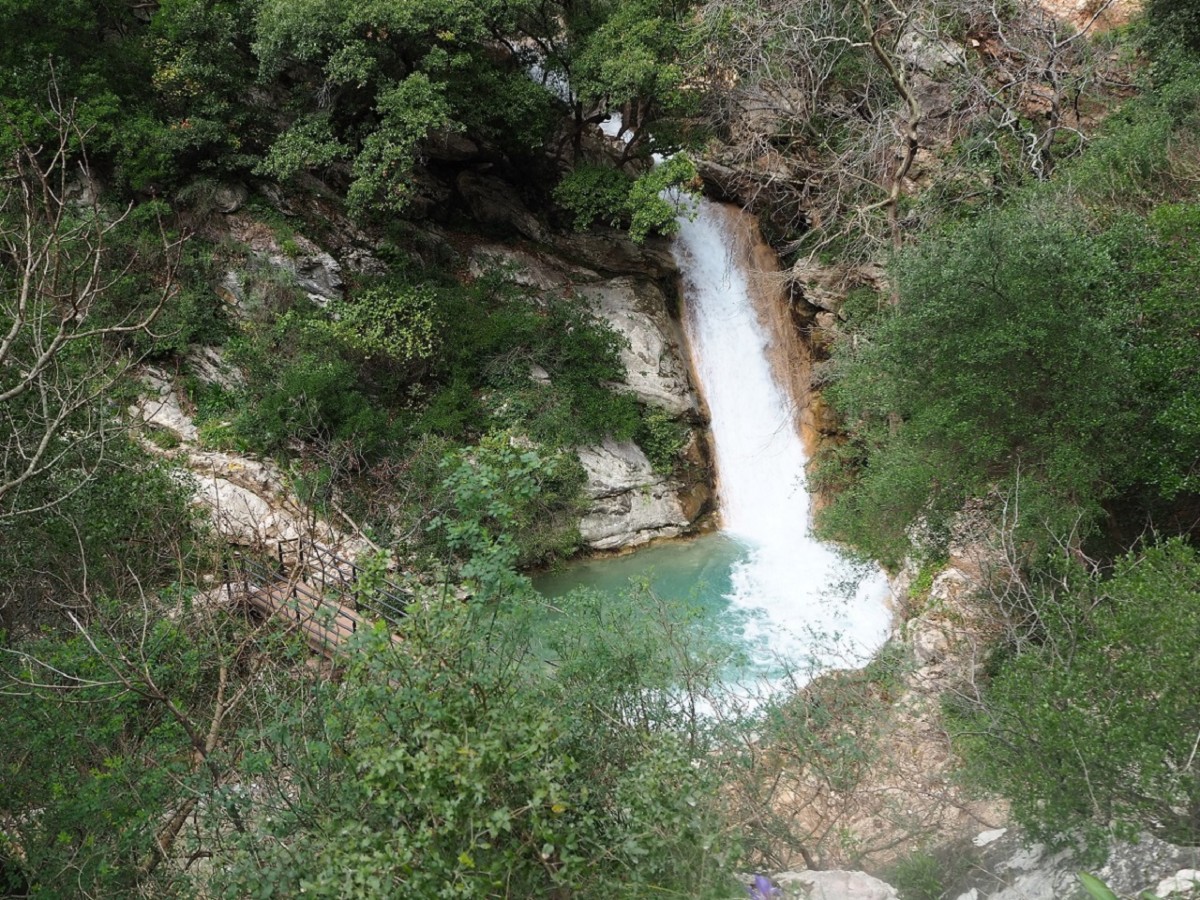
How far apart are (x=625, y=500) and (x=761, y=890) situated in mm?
9961

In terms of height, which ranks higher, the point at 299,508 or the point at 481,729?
the point at 299,508

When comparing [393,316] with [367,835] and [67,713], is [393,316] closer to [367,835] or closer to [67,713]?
[67,713]

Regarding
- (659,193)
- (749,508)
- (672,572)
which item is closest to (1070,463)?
(672,572)

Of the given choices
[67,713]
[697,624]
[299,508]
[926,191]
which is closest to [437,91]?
[299,508]

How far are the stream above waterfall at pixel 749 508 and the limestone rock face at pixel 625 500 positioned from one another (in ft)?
1.16

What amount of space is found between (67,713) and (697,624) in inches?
295

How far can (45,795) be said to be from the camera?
205 inches

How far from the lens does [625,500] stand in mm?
13711

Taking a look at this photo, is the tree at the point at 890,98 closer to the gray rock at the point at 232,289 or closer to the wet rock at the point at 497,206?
the wet rock at the point at 497,206

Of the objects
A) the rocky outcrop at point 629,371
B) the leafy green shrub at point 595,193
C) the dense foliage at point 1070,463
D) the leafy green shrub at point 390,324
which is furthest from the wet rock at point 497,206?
the dense foliage at point 1070,463

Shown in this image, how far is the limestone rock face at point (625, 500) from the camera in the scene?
1345 centimetres

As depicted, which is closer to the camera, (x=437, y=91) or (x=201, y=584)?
(x=201, y=584)

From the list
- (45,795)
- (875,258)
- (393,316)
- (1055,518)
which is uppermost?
(875,258)

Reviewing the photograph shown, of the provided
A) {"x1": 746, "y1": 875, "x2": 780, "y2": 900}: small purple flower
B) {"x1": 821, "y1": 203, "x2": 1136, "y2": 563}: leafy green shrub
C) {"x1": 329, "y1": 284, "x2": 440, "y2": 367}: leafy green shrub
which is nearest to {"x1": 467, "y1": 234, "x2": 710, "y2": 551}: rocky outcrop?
{"x1": 329, "y1": 284, "x2": 440, "y2": 367}: leafy green shrub
